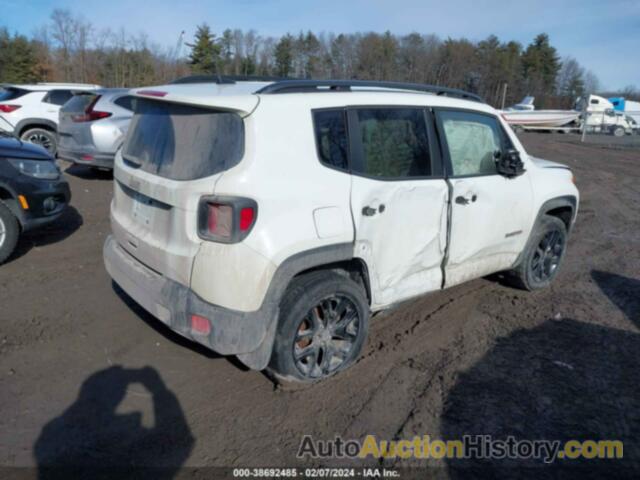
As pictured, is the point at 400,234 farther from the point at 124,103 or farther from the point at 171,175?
the point at 124,103

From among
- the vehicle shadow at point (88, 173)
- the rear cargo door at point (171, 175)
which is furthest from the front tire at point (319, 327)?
the vehicle shadow at point (88, 173)

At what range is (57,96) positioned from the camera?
11.1 m

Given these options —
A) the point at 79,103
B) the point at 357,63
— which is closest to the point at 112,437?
A: the point at 79,103

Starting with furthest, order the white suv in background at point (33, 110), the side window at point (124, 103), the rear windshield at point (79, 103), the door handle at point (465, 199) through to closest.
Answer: the white suv in background at point (33, 110) < the side window at point (124, 103) < the rear windshield at point (79, 103) < the door handle at point (465, 199)

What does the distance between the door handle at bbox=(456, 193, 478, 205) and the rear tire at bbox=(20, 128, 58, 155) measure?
1047cm

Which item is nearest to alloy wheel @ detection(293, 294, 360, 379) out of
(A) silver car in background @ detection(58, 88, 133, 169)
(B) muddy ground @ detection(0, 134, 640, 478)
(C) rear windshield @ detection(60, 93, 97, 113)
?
(B) muddy ground @ detection(0, 134, 640, 478)

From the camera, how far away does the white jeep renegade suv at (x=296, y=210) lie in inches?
107

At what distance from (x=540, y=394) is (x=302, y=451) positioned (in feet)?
5.58

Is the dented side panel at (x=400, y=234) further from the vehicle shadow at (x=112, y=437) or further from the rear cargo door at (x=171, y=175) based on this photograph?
the vehicle shadow at (x=112, y=437)

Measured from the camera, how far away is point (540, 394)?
3262mm

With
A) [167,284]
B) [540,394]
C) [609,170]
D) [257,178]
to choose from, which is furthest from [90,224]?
[609,170]

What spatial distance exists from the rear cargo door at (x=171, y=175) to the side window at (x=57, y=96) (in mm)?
9242

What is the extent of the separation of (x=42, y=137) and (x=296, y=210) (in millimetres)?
10642

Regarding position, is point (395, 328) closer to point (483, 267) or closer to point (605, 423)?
point (483, 267)
